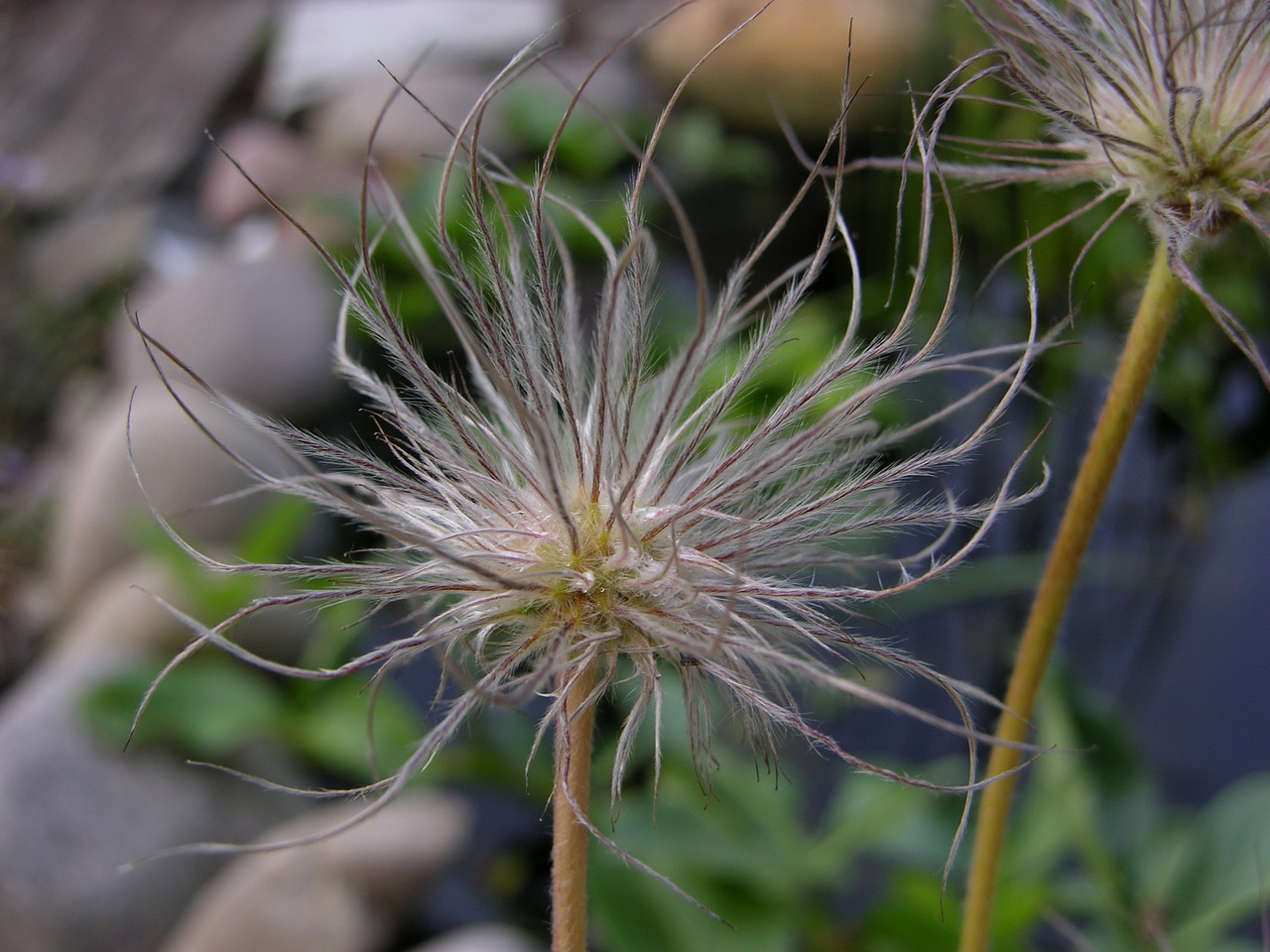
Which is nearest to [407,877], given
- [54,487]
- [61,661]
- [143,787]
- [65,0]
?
[143,787]

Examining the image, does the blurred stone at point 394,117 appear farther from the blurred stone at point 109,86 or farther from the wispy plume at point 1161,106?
the wispy plume at point 1161,106

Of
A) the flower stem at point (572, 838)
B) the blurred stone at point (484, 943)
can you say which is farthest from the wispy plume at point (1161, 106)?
the blurred stone at point (484, 943)

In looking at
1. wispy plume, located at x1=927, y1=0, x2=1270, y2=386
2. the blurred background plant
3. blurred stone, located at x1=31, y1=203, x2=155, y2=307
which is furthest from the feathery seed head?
blurred stone, located at x1=31, y1=203, x2=155, y2=307

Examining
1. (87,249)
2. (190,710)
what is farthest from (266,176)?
(190,710)

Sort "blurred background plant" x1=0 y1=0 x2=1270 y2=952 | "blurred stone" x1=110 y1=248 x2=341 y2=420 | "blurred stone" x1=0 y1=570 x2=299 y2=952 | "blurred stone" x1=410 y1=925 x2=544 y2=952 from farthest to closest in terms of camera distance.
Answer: "blurred stone" x1=110 y1=248 x2=341 y2=420 → "blurred stone" x1=0 y1=570 x2=299 y2=952 → "blurred stone" x1=410 y1=925 x2=544 y2=952 → "blurred background plant" x1=0 y1=0 x2=1270 y2=952

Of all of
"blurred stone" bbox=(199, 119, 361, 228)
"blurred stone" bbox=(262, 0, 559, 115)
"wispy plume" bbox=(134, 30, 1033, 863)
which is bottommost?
"wispy plume" bbox=(134, 30, 1033, 863)

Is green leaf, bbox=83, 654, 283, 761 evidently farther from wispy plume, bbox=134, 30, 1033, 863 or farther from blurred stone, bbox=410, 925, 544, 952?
wispy plume, bbox=134, 30, 1033, 863
